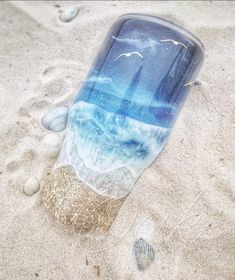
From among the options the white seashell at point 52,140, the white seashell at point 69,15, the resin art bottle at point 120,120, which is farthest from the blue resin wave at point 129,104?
the white seashell at point 69,15

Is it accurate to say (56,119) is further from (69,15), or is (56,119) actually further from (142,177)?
(69,15)

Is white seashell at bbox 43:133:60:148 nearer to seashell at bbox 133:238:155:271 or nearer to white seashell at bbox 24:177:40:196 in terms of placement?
white seashell at bbox 24:177:40:196

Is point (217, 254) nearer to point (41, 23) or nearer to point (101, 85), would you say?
point (101, 85)

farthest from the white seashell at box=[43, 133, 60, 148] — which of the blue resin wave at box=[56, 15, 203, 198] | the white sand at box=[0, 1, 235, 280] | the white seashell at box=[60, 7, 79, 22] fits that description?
the white seashell at box=[60, 7, 79, 22]

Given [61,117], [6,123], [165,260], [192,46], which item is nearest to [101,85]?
[61,117]

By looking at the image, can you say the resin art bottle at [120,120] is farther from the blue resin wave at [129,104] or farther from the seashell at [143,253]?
the seashell at [143,253]

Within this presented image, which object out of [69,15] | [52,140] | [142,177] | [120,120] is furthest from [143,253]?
[69,15]
